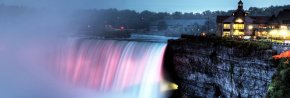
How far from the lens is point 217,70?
43219 mm

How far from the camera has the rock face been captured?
36.3 m

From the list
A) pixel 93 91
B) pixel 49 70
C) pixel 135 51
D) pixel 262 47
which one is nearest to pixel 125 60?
pixel 135 51

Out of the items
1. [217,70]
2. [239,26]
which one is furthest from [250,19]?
[217,70]

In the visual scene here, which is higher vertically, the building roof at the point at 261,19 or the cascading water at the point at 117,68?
the building roof at the point at 261,19

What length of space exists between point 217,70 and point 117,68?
51.6 feet

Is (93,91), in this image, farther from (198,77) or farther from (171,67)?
(198,77)

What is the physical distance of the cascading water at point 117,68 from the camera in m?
51.5

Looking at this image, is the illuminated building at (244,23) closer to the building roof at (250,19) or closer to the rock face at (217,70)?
the building roof at (250,19)

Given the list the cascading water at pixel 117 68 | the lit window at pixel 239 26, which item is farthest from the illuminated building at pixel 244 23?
the cascading water at pixel 117 68

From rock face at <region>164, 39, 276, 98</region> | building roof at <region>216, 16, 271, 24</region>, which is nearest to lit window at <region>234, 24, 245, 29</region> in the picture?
building roof at <region>216, 16, 271, 24</region>

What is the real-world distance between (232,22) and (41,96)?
107 feet

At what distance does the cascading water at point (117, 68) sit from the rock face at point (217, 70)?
2.36m

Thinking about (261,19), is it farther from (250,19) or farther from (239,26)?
(239,26)

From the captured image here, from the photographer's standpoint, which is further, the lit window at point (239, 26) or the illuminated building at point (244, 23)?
the lit window at point (239, 26)
